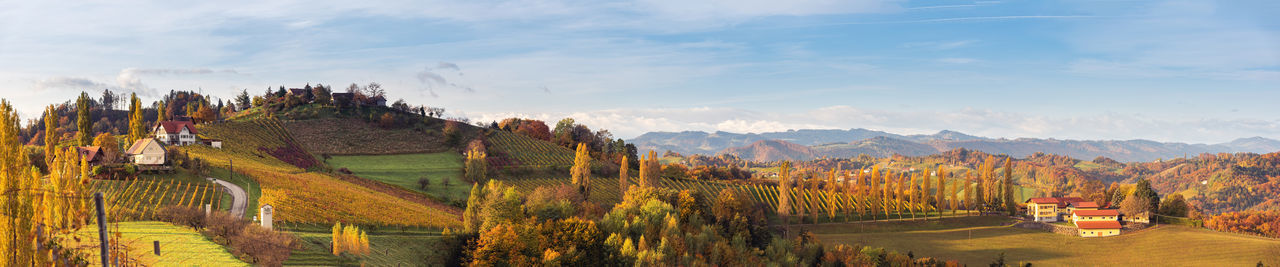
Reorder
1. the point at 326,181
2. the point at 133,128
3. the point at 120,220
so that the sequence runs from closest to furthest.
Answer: the point at 120,220 < the point at 326,181 < the point at 133,128

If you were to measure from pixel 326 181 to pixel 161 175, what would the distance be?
16.4 meters

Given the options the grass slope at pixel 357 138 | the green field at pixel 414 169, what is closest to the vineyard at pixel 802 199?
the green field at pixel 414 169

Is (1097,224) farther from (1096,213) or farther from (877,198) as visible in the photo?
(877,198)

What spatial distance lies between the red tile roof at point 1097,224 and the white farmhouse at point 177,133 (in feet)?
387

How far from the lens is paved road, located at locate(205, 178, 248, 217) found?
4835 cm

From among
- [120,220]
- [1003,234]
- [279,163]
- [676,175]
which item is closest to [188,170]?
[120,220]

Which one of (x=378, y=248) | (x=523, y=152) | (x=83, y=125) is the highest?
(x=83, y=125)

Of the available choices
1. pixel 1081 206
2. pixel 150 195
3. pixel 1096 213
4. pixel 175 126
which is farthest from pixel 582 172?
pixel 1081 206

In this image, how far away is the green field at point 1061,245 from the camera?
7575 centimetres

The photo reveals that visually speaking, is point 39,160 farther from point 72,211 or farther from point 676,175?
point 676,175

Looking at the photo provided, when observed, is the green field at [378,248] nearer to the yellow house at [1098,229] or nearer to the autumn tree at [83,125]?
the autumn tree at [83,125]

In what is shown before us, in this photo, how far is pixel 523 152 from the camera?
384 ft

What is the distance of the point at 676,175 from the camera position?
119m

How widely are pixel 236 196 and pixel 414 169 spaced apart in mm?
45107
